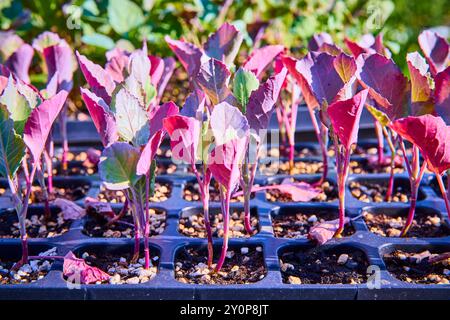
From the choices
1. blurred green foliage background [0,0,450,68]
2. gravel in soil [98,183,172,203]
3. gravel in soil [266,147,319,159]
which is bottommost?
gravel in soil [98,183,172,203]

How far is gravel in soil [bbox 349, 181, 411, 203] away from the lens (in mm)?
1366

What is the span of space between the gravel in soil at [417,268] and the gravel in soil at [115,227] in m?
0.44

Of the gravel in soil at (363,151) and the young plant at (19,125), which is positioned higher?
the young plant at (19,125)

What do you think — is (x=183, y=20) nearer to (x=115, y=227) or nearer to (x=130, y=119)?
(x=115, y=227)

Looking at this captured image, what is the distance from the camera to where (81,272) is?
3.22ft

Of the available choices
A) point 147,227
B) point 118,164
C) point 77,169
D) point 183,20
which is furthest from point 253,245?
point 183,20

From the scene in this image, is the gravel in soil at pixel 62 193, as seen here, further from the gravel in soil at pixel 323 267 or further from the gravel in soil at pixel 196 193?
the gravel in soil at pixel 323 267

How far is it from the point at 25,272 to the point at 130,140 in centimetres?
30

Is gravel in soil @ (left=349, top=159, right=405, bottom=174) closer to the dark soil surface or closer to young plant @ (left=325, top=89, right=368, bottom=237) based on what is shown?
the dark soil surface

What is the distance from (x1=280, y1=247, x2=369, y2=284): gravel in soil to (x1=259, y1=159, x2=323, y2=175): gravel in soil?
394mm

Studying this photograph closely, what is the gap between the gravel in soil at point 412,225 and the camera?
1.19 metres

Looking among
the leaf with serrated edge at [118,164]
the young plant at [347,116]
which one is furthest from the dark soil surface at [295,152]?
the leaf with serrated edge at [118,164]

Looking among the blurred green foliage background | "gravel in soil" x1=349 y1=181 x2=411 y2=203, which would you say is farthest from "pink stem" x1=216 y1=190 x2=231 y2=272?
the blurred green foliage background

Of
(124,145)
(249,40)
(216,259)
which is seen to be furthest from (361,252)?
(249,40)
